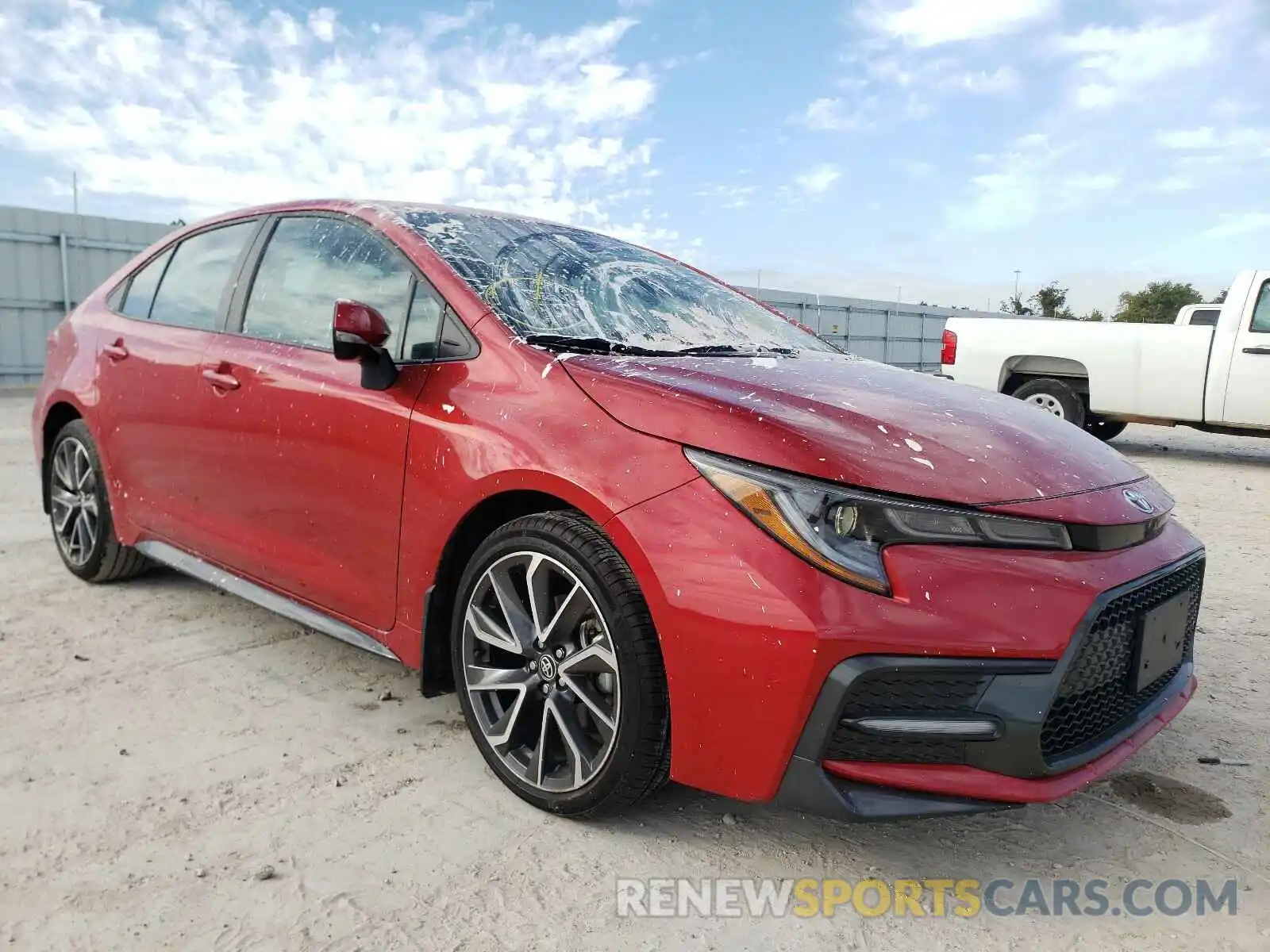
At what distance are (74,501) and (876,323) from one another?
23.2 metres

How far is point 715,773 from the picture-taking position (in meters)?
2.10

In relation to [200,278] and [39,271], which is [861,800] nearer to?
[200,278]

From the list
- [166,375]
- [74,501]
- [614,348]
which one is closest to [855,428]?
[614,348]

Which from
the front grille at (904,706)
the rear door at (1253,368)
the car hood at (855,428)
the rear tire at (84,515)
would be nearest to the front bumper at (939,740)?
the front grille at (904,706)

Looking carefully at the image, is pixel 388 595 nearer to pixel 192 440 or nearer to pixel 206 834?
pixel 206 834

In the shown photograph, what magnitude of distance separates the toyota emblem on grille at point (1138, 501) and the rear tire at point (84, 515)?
12.0ft

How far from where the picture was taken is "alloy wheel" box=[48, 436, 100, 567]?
4.17 meters

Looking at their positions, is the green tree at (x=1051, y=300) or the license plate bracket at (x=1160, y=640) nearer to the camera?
the license plate bracket at (x=1160, y=640)

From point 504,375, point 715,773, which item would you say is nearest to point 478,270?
point 504,375

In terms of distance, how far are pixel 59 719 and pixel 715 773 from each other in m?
2.02

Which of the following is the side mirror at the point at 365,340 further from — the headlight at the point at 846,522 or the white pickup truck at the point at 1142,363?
the white pickup truck at the point at 1142,363

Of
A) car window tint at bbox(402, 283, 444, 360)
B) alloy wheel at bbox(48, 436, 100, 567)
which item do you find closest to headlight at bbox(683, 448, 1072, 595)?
car window tint at bbox(402, 283, 444, 360)

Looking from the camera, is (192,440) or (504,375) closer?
(504,375)

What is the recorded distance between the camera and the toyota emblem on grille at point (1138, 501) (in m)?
2.38
